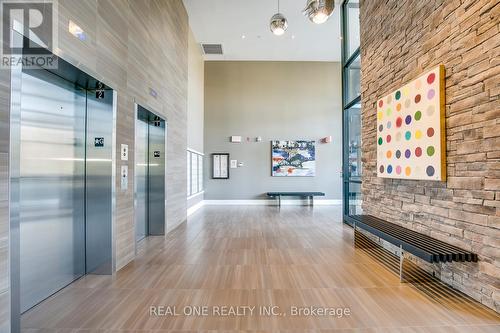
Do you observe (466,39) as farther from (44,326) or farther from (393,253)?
(44,326)

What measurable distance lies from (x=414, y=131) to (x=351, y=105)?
278 cm

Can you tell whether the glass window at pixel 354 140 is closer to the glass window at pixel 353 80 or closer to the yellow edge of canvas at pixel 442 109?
the glass window at pixel 353 80

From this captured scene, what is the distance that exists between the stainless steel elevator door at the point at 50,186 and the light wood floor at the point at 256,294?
0.25 metres

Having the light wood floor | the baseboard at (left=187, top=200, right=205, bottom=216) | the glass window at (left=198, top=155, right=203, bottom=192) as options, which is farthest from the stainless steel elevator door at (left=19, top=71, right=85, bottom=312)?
the glass window at (left=198, top=155, right=203, bottom=192)

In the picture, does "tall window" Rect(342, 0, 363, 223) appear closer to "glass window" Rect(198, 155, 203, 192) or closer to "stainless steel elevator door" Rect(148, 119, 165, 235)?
"stainless steel elevator door" Rect(148, 119, 165, 235)

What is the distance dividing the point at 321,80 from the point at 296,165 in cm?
327

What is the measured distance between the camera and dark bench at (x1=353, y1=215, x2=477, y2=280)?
2501 mm

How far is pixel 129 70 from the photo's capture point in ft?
12.1

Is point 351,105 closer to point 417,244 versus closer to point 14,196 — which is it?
point 417,244

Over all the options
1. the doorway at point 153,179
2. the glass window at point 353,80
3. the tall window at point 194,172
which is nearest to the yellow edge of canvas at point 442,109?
the glass window at point 353,80

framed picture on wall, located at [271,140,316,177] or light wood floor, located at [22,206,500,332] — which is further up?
framed picture on wall, located at [271,140,316,177]

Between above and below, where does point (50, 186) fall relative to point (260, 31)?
below

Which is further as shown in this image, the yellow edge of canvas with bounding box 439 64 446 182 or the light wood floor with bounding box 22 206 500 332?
the yellow edge of canvas with bounding box 439 64 446 182

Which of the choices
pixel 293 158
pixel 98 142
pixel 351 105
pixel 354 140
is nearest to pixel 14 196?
pixel 98 142
